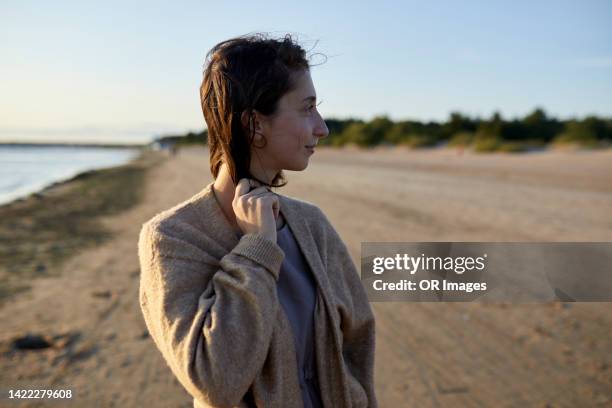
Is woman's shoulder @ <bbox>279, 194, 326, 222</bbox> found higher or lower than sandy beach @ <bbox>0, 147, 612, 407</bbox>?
higher

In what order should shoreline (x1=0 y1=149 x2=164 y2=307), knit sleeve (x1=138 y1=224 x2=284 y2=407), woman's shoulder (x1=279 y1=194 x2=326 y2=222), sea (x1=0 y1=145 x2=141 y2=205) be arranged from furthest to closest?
sea (x1=0 y1=145 x2=141 y2=205) → shoreline (x1=0 y1=149 x2=164 y2=307) → woman's shoulder (x1=279 y1=194 x2=326 y2=222) → knit sleeve (x1=138 y1=224 x2=284 y2=407)

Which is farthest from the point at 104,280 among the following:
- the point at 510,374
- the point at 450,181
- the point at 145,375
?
the point at 450,181

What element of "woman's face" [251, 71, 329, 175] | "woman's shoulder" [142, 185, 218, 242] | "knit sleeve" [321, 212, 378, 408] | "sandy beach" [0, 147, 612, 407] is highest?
"woman's face" [251, 71, 329, 175]

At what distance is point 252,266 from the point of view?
57.7 inches

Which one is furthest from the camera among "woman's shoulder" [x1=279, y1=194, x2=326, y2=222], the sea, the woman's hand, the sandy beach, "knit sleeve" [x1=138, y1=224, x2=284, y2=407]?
the sea

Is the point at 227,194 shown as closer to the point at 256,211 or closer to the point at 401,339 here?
the point at 256,211

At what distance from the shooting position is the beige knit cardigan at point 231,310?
1.42 m

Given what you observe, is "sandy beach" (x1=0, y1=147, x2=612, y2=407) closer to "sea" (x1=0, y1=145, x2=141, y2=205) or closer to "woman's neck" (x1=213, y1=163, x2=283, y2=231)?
"woman's neck" (x1=213, y1=163, x2=283, y2=231)

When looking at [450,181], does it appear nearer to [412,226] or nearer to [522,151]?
[412,226]

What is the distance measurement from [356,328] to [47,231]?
1045 cm

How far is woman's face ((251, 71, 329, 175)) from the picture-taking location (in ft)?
5.25

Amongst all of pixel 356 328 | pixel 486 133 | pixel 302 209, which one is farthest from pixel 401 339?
pixel 486 133

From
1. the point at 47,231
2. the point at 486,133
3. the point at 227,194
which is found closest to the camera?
the point at 227,194

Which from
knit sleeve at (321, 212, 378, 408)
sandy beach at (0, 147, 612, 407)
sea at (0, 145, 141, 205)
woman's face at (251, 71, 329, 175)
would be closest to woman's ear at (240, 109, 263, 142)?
woman's face at (251, 71, 329, 175)
